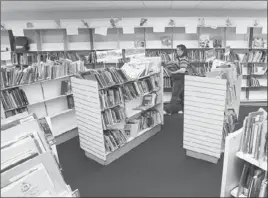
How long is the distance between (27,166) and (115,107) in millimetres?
2193

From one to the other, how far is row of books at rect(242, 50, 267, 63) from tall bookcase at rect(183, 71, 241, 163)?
3248 mm

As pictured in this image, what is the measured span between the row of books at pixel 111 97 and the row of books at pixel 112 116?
4.1 inches

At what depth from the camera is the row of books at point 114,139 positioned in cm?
337

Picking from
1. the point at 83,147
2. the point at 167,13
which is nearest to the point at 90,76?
the point at 83,147

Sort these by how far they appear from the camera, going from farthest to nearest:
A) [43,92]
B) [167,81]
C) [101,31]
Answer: [167,81] < [101,31] < [43,92]

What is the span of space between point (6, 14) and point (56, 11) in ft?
4.68

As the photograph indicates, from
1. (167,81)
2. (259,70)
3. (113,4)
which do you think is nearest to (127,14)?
(113,4)

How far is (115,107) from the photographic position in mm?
3654

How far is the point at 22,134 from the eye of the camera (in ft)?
5.53

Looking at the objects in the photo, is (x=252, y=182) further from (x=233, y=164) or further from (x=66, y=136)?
(x=66, y=136)

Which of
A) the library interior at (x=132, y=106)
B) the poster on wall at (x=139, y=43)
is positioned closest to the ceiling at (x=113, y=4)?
the library interior at (x=132, y=106)

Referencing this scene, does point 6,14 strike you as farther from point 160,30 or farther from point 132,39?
point 160,30

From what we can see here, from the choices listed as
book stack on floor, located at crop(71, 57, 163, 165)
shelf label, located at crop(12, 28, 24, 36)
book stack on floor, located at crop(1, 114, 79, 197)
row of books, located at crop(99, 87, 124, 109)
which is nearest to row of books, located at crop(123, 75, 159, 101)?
book stack on floor, located at crop(71, 57, 163, 165)

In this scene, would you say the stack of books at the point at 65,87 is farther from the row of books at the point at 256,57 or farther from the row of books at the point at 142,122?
the row of books at the point at 256,57
